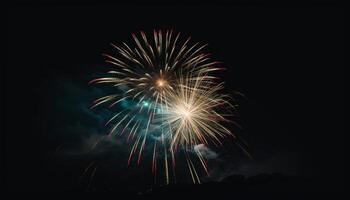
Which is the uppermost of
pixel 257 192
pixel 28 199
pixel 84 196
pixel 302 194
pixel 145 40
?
pixel 84 196

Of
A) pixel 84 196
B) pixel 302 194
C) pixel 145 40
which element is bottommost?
pixel 145 40

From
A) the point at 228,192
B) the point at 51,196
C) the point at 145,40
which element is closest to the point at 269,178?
the point at 228,192

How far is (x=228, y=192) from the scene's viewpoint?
302ft

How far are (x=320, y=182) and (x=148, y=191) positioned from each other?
58.3 meters

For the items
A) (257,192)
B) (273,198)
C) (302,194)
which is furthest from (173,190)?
(302,194)

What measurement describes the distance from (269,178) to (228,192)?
57.2 feet

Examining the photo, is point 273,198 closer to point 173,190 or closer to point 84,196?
point 173,190

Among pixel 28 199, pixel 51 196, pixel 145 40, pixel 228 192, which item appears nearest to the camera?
pixel 145 40

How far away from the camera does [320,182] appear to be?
256 ft

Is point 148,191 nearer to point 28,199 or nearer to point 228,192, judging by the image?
point 228,192

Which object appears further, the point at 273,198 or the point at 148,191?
the point at 148,191

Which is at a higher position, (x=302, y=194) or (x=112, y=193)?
(x=112, y=193)

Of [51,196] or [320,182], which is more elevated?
[51,196]

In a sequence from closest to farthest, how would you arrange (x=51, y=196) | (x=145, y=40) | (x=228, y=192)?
(x=145, y=40)
(x=228, y=192)
(x=51, y=196)
